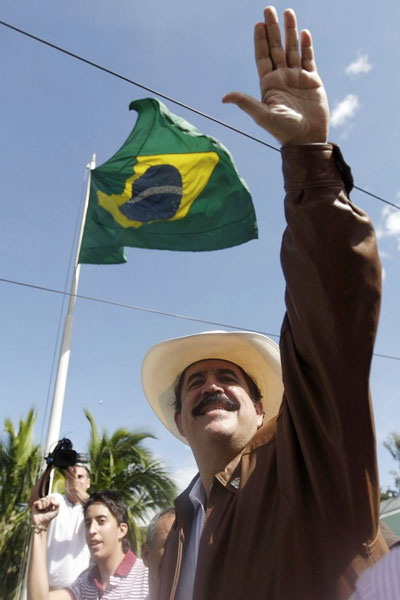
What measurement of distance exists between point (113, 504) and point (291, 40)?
9.79 ft

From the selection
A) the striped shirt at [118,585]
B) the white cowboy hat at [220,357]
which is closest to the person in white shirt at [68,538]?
the striped shirt at [118,585]

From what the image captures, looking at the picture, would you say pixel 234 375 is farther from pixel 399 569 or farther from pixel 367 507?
pixel 399 569

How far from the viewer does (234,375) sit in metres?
2.26

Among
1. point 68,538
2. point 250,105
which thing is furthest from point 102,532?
point 250,105

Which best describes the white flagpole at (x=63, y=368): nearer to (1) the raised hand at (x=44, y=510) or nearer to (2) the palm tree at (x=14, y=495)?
(1) the raised hand at (x=44, y=510)

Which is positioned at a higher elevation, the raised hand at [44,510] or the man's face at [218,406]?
the man's face at [218,406]

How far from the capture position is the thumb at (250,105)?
1.35m

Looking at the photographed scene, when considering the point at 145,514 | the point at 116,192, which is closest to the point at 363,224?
the point at 116,192

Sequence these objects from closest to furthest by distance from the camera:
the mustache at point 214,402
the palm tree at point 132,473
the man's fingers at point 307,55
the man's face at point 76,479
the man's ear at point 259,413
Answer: the man's fingers at point 307,55 < the mustache at point 214,402 < the man's ear at point 259,413 < the man's face at point 76,479 < the palm tree at point 132,473

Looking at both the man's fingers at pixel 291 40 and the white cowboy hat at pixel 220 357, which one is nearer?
the man's fingers at pixel 291 40

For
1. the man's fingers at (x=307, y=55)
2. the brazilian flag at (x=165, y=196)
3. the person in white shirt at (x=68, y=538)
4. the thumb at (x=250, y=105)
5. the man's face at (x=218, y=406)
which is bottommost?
the person in white shirt at (x=68, y=538)

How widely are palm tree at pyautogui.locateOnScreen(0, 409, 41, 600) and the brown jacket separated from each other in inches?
417

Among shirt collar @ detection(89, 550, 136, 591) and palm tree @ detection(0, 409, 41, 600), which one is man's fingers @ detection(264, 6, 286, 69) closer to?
shirt collar @ detection(89, 550, 136, 591)

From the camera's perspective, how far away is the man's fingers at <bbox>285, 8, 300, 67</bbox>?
150 centimetres
